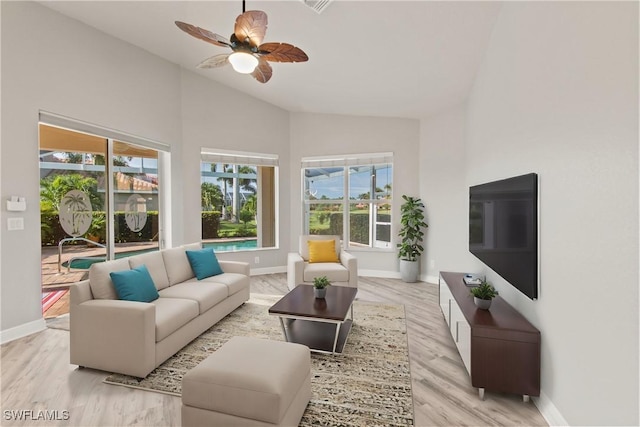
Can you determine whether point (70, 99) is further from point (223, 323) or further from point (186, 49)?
point (223, 323)

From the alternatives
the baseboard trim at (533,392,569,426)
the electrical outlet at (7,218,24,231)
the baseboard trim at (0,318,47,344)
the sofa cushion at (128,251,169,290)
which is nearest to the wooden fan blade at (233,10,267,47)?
the sofa cushion at (128,251,169,290)

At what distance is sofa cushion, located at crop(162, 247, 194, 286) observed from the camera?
11.3ft

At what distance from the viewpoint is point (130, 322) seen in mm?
2266

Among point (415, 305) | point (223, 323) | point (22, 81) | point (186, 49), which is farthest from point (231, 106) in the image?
point (415, 305)

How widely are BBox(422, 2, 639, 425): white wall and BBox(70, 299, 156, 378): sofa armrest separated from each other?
8.85ft

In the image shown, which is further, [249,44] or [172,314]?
[172,314]

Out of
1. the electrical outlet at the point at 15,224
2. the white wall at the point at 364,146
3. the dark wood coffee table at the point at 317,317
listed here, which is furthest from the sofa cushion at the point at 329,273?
the electrical outlet at the point at 15,224

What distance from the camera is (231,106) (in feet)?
17.7

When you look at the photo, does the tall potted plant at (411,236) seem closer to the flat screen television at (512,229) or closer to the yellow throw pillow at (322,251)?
the yellow throw pillow at (322,251)

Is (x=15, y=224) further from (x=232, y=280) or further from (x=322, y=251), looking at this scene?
(x=322, y=251)

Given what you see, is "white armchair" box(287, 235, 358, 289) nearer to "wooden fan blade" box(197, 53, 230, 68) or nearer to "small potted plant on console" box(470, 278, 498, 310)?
"small potted plant on console" box(470, 278, 498, 310)

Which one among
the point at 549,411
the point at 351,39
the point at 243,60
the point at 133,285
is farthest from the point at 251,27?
the point at 549,411

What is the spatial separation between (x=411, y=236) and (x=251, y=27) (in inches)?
154

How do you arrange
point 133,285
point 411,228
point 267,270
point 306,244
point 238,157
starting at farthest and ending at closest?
point 267,270, point 238,157, point 411,228, point 306,244, point 133,285
